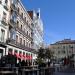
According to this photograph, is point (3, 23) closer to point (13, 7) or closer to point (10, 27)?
point (10, 27)

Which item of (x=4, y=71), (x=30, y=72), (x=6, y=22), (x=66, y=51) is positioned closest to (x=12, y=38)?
(x=6, y=22)

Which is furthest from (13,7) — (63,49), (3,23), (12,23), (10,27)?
(63,49)

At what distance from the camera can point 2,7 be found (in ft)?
120

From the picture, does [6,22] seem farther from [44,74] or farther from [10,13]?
[44,74]

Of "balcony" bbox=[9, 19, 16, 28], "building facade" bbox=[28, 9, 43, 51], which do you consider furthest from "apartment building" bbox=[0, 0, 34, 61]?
"building facade" bbox=[28, 9, 43, 51]

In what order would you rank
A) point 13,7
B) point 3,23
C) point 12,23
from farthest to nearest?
point 13,7 < point 12,23 < point 3,23

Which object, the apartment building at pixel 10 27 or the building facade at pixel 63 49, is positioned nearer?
the apartment building at pixel 10 27

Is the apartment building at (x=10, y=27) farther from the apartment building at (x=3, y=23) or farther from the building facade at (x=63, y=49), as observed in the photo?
the building facade at (x=63, y=49)

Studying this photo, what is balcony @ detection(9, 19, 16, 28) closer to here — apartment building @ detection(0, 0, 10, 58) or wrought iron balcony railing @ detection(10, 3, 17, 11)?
apartment building @ detection(0, 0, 10, 58)

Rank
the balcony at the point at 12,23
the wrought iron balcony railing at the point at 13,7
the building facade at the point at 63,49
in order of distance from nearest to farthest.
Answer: the balcony at the point at 12,23 → the wrought iron balcony railing at the point at 13,7 → the building facade at the point at 63,49

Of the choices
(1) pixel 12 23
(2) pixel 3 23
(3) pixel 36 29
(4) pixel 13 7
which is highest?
(4) pixel 13 7

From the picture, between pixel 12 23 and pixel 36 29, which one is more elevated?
pixel 36 29

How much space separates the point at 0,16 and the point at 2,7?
1914 mm

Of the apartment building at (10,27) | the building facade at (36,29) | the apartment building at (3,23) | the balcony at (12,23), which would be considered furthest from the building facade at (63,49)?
the apartment building at (3,23)
